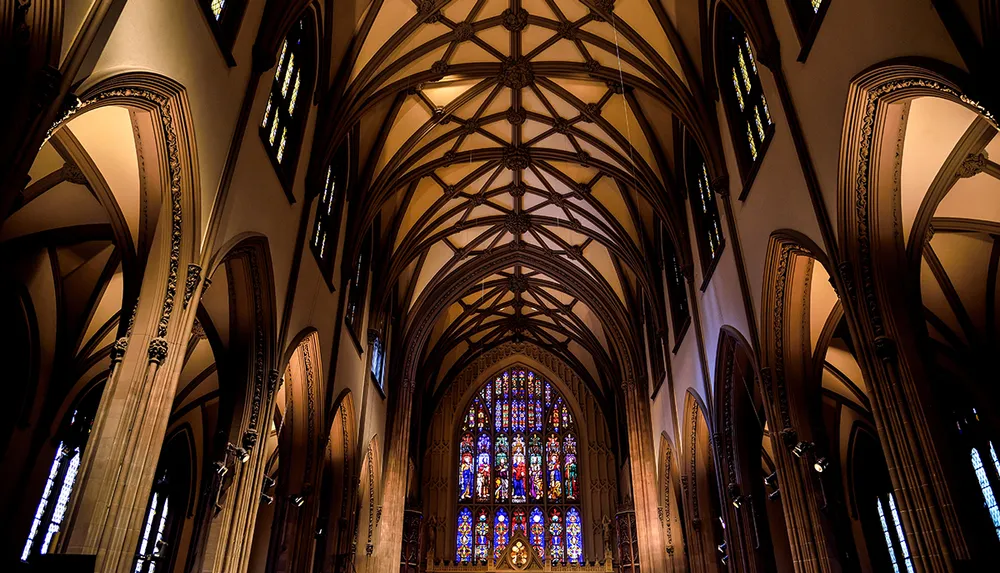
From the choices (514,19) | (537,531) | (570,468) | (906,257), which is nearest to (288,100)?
(514,19)

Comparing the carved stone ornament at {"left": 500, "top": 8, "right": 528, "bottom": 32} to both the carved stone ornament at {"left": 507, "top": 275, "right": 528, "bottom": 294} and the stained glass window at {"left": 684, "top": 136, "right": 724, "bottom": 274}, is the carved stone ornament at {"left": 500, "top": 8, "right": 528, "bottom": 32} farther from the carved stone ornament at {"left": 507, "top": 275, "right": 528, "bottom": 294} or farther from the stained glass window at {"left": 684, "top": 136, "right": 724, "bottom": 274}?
the carved stone ornament at {"left": 507, "top": 275, "right": 528, "bottom": 294}

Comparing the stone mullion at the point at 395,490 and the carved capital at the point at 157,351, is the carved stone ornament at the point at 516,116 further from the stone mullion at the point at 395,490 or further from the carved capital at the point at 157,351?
the carved capital at the point at 157,351

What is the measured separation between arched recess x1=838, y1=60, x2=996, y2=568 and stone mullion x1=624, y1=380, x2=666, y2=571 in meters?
13.6

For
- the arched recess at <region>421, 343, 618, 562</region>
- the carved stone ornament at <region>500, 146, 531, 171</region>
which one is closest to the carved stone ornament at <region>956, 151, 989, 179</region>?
the carved stone ornament at <region>500, 146, 531, 171</region>

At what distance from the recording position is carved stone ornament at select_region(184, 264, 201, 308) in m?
8.60

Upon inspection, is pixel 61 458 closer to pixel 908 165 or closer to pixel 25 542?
pixel 25 542

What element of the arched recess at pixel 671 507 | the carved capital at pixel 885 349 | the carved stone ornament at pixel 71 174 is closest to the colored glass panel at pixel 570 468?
the arched recess at pixel 671 507

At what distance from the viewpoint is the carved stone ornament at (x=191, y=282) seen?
28.2ft

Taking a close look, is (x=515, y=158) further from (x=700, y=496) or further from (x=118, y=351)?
(x=118, y=351)

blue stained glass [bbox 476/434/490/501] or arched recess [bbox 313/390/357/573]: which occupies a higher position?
blue stained glass [bbox 476/434/490/501]

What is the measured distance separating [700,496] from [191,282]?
13.0 m

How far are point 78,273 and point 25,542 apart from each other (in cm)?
532

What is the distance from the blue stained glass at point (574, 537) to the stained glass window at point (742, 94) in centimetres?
2036

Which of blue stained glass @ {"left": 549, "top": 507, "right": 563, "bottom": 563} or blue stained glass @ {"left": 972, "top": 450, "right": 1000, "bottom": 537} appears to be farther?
blue stained glass @ {"left": 549, "top": 507, "right": 563, "bottom": 563}
